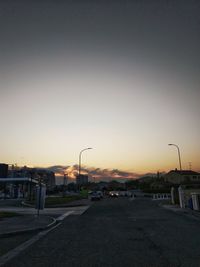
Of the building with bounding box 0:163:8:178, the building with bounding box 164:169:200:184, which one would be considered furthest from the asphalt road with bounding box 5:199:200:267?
the building with bounding box 0:163:8:178

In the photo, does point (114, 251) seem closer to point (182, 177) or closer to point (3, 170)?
point (182, 177)

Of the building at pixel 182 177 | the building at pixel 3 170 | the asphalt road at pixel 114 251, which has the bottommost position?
the asphalt road at pixel 114 251

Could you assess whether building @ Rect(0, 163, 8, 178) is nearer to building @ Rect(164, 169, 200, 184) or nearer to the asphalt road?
building @ Rect(164, 169, 200, 184)

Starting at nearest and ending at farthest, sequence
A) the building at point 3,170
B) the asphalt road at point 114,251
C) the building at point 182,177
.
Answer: the asphalt road at point 114,251
the building at point 182,177
the building at point 3,170

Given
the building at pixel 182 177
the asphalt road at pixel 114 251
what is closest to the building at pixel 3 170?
the building at pixel 182 177

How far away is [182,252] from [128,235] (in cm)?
347

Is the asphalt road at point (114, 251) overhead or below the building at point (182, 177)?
below

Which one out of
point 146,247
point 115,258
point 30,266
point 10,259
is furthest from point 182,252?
point 10,259

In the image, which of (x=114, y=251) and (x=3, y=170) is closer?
(x=114, y=251)

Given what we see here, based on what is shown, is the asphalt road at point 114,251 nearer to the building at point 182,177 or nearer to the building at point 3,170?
the building at point 182,177

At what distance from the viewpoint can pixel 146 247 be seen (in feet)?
27.9

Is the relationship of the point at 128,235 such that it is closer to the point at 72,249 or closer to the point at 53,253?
the point at 72,249

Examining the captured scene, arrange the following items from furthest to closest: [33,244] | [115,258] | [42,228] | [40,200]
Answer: [40,200] < [42,228] < [33,244] < [115,258]

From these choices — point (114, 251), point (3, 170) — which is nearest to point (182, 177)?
point (3, 170)
